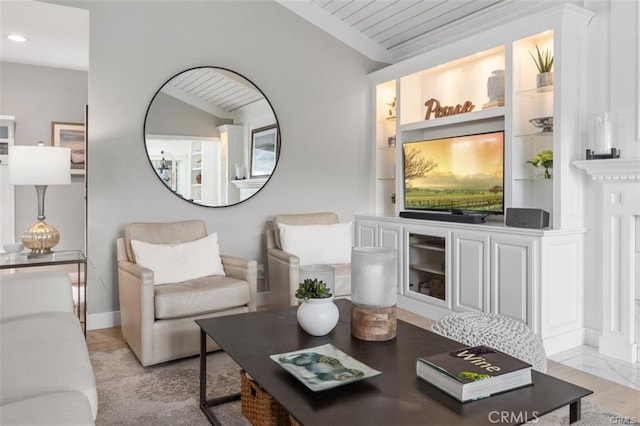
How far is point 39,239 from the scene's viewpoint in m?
3.25

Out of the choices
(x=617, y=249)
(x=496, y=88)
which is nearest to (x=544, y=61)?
(x=496, y=88)

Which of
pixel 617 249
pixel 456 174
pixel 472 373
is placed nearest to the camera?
pixel 472 373

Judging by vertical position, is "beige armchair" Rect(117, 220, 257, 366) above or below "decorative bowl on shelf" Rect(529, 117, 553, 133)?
below

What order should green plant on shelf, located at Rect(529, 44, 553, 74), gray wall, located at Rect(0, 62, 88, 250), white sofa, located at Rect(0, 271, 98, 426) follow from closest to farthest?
white sofa, located at Rect(0, 271, 98, 426)
green plant on shelf, located at Rect(529, 44, 553, 74)
gray wall, located at Rect(0, 62, 88, 250)

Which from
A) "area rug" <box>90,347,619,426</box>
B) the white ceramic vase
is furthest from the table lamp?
the white ceramic vase

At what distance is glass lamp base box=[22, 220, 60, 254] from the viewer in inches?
128

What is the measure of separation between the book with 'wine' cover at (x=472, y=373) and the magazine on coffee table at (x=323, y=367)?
190 mm

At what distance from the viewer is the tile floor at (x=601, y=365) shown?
270 centimetres

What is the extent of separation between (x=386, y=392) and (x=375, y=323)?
49 centimetres

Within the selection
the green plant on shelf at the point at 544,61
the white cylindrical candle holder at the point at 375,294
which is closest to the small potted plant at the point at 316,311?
the white cylindrical candle holder at the point at 375,294

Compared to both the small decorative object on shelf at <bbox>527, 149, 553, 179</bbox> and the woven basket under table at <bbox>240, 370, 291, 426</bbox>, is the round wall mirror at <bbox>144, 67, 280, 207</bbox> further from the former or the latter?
the woven basket under table at <bbox>240, 370, 291, 426</bbox>

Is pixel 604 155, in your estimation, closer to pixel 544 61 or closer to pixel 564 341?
pixel 544 61

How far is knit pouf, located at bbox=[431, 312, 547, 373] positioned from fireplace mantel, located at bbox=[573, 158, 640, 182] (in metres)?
1.28

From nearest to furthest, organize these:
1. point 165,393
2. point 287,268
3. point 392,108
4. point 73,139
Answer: point 165,393 < point 287,268 < point 392,108 < point 73,139
